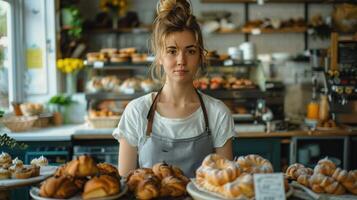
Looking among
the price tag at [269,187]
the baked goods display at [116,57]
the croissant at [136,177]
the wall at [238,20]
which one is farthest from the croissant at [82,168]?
the wall at [238,20]

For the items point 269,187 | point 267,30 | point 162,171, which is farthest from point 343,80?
point 269,187

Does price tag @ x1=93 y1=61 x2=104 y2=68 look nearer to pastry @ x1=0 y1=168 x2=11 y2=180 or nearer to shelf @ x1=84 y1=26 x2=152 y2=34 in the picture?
shelf @ x1=84 y1=26 x2=152 y2=34

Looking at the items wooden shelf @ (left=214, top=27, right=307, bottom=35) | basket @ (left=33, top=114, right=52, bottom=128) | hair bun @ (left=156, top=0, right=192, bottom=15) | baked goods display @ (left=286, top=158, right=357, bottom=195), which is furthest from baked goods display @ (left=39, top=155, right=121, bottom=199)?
wooden shelf @ (left=214, top=27, right=307, bottom=35)

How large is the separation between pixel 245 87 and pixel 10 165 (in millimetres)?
3017

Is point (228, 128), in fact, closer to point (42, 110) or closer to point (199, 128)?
point (199, 128)

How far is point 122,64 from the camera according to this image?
427 cm

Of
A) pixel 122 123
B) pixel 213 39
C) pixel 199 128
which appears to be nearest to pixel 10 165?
pixel 122 123

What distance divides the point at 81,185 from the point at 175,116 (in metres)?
0.70

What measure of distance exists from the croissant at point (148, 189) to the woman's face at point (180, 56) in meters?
0.57

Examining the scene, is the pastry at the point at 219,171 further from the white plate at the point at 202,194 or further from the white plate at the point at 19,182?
the white plate at the point at 19,182

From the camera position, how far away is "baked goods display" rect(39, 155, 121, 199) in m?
1.27

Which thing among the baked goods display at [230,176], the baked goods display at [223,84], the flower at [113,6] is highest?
the flower at [113,6]

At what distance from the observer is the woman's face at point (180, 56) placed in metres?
1.79

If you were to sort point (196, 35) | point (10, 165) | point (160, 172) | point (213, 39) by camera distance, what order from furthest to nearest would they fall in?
point (213, 39)
point (196, 35)
point (10, 165)
point (160, 172)
